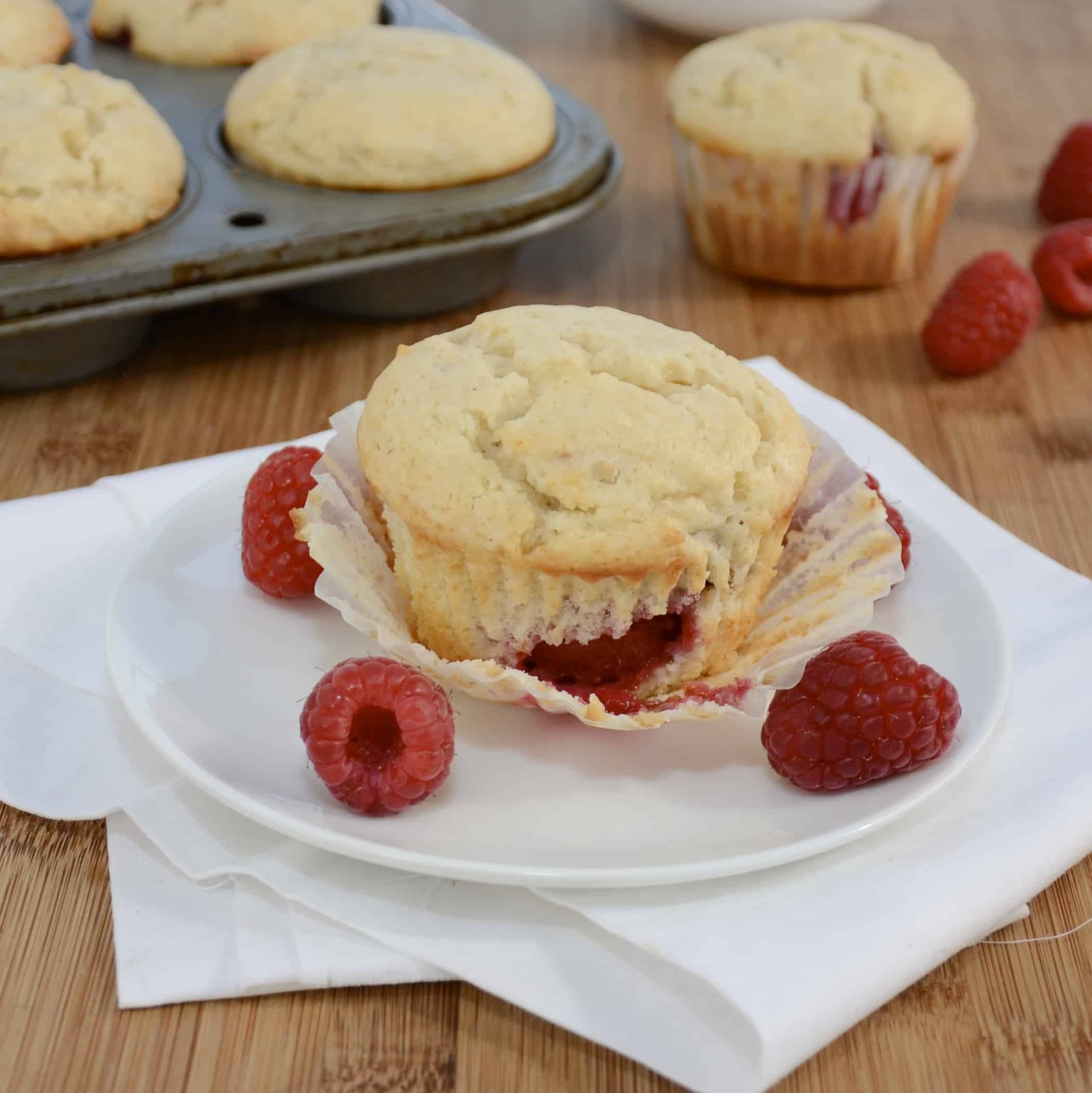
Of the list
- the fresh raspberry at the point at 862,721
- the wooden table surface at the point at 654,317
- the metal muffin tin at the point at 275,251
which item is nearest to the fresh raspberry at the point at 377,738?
the wooden table surface at the point at 654,317

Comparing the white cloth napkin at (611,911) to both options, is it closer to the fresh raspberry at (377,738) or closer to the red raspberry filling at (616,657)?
the fresh raspberry at (377,738)

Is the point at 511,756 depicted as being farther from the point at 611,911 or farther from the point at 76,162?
the point at 76,162

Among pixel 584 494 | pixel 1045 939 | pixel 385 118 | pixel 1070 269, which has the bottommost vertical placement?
pixel 1070 269

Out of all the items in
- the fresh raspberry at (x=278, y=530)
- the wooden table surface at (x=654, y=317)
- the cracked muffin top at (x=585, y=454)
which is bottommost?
the wooden table surface at (x=654, y=317)

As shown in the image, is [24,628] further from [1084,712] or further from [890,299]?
[890,299]

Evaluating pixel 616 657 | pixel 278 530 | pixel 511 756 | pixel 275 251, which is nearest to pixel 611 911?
pixel 511 756

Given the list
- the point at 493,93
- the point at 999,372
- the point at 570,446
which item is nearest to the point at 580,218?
the point at 493,93
